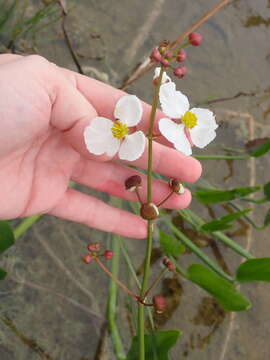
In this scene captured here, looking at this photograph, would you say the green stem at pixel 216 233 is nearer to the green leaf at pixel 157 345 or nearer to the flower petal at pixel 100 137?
the green leaf at pixel 157 345

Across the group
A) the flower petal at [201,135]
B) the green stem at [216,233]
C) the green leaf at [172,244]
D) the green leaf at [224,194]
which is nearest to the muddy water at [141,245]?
the green stem at [216,233]

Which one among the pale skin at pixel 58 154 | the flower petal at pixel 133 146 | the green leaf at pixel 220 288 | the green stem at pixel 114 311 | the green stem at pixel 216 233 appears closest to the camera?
the flower petal at pixel 133 146

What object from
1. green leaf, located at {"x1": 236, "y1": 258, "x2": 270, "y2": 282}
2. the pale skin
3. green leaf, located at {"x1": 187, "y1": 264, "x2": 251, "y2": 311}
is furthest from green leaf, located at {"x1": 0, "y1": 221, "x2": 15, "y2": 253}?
green leaf, located at {"x1": 236, "y1": 258, "x2": 270, "y2": 282}

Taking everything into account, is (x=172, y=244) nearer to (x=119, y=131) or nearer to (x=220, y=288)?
(x=220, y=288)

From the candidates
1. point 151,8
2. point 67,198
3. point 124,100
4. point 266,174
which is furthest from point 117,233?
point 151,8

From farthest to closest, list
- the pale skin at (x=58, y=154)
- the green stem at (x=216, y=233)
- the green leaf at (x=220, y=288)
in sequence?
1. the green stem at (x=216, y=233)
2. the green leaf at (x=220, y=288)
3. the pale skin at (x=58, y=154)

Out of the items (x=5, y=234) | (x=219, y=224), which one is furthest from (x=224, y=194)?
(x=5, y=234)
